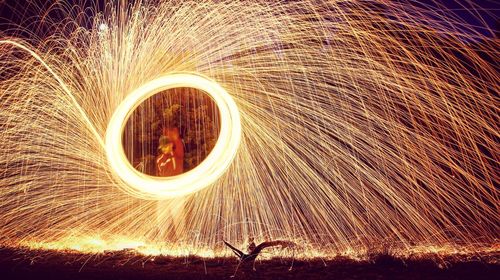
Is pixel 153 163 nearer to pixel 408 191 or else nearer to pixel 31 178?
pixel 31 178

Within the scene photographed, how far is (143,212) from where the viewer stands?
9.57 m

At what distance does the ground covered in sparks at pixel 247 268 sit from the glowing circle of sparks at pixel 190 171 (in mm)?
1008

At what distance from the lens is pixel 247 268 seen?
18.4 feet

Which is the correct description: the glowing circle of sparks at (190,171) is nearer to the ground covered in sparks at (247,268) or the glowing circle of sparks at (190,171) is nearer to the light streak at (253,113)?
the light streak at (253,113)

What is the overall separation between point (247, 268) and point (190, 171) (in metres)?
1.71

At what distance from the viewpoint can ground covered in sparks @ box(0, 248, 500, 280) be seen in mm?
5195

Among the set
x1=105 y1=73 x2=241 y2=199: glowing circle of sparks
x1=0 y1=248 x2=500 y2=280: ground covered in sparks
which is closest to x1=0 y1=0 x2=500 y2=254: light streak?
x1=105 y1=73 x2=241 y2=199: glowing circle of sparks

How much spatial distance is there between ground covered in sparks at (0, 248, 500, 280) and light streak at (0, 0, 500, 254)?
99 centimetres

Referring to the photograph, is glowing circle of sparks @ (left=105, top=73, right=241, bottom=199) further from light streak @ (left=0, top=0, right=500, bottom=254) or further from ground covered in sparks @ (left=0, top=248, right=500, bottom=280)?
ground covered in sparks @ (left=0, top=248, right=500, bottom=280)

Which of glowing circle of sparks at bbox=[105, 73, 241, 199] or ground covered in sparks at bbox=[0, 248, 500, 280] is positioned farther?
glowing circle of sparks at bbox=[105, 73, 241, 199]

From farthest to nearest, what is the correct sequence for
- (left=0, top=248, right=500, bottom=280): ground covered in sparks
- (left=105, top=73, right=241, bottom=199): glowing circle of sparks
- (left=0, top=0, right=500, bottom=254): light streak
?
(left=0, top=0, right=500, bottom=254): light streak → (left=105, top=73, right=241, bottom=199): glowing circle of sparks → (left=0, top=248, right=500, bottom=280): ground covered in sparks

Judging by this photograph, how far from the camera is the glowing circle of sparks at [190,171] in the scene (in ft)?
21.4

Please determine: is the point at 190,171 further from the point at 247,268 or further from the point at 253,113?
the point at 253,113

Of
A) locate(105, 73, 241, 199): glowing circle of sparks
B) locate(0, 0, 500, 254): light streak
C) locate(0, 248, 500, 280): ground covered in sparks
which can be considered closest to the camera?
locate(0, 248, 500, 280): ground covered in sparks
